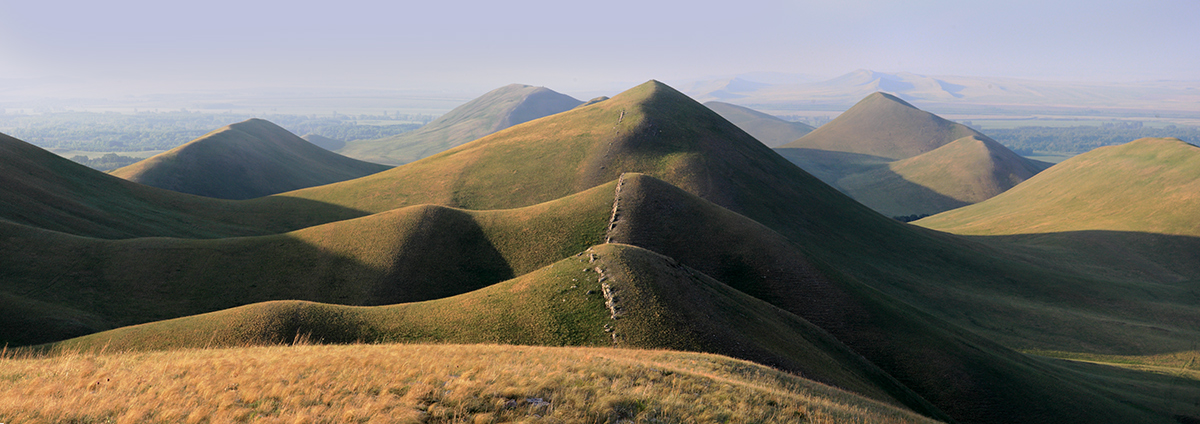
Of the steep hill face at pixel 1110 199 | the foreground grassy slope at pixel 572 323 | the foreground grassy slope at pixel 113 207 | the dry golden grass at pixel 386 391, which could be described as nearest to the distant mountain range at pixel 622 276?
the foreground grassy slope at pixel 572 323

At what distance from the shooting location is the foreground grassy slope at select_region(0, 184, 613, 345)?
40000 millimetres

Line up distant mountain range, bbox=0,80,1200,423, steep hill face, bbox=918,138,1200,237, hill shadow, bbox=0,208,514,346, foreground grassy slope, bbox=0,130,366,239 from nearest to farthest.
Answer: distant mountain range, bbox=0,80,1200,423 → hill shadow, bbox=0,208,514,346 → foreground grassy slope, bbox=0,130,366,239 → steep hill face, bbox=918,138,1200,237

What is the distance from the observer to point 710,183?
7962 centimetres

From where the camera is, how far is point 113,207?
6328 centimetres

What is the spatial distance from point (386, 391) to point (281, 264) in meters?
41.4

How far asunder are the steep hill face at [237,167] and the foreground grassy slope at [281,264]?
10471 cm

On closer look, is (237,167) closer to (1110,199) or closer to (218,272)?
(218,272)

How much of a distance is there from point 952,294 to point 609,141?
180 ft

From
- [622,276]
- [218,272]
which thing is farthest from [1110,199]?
[218,272]

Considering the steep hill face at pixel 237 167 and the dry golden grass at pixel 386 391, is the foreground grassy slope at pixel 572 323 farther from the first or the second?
the steep hill face at pixel 237 167

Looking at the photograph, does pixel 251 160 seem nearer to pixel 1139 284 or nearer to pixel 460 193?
pixel 460 193

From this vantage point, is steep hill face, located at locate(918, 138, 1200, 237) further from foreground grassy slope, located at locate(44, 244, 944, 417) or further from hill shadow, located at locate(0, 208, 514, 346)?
hill shadow, located at locate(0, 208, 514, 346)

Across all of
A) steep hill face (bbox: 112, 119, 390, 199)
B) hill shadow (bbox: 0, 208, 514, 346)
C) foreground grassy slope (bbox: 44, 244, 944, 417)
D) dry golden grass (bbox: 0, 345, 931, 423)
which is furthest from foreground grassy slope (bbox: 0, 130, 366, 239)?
steep hill face (bbox: 112, 119, 390, 199)

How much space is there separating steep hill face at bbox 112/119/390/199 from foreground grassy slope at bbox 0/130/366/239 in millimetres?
70177
